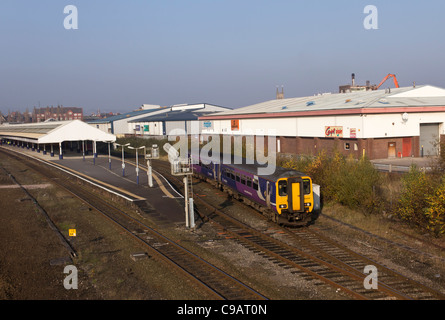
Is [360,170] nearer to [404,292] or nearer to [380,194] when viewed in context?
[380,194]

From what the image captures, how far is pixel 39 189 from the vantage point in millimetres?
33906

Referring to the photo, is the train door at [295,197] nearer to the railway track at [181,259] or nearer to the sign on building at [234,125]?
the railway track at [181,259]

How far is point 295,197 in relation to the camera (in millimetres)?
20172

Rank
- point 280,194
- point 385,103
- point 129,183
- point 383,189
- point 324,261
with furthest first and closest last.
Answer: point 385,103, point 129,183, point 383,189, point 280,194, point 324,261

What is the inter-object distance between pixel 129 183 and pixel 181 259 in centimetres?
1851

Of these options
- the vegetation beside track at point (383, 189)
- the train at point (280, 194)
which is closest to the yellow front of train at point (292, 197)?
the train at point (280, 194)

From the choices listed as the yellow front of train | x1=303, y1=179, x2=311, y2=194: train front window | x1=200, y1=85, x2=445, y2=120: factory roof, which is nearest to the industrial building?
x1=200, y1=85, x2=445, y2=120: factory roof

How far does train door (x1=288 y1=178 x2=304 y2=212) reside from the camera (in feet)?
65.9

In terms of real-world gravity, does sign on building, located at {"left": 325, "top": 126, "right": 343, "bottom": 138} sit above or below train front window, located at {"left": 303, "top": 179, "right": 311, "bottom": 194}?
above

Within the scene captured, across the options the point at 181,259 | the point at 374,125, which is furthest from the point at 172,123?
the point at 181,259

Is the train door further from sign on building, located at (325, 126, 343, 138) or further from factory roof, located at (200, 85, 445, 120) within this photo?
sign on building, located at (325, 126, 343, 138)

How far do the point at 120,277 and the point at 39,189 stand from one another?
2266 centimetres

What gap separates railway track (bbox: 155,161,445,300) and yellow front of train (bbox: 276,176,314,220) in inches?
41.2

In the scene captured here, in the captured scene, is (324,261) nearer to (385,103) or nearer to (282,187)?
(282,187)
